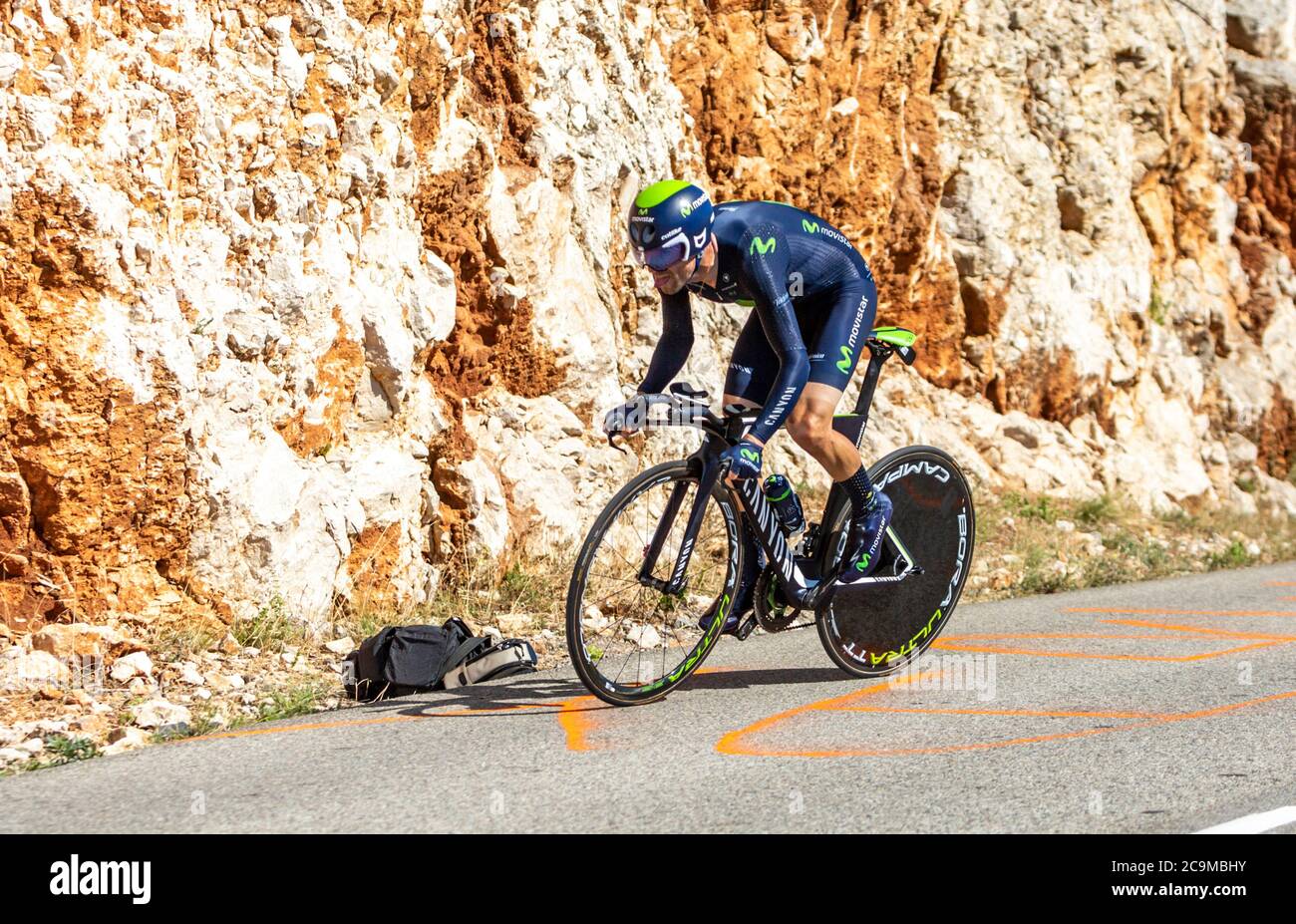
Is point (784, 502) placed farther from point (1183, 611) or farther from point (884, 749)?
point (1183, 611)

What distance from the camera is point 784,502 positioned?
592cm

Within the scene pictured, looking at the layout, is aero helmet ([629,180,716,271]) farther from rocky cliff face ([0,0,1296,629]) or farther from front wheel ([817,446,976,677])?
rocky cliff face ([0,0,1296,629])

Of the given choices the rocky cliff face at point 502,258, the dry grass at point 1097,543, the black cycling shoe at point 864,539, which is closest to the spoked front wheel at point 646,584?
the black cycling shoe at point 864,539

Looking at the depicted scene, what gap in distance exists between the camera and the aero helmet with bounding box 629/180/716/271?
17.5ft

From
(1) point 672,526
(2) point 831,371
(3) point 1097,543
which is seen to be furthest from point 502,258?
(3) point 1097,543

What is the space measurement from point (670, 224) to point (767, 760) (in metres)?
2.12

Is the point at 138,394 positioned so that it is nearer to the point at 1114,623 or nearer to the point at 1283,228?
the point at 1114,623

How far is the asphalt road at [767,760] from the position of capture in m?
4.13

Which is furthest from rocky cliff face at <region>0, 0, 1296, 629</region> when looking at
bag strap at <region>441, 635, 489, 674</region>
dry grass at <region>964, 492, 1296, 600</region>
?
bag strap at <region>441, 635, 489, 674</region>

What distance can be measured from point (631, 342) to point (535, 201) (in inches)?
61.5

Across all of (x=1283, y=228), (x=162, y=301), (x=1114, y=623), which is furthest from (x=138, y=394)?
(x=1283, y=228)

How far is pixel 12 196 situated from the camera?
20.2ft

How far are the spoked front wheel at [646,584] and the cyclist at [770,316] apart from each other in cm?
18

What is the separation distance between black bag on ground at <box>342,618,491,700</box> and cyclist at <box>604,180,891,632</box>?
1335 millimetres
